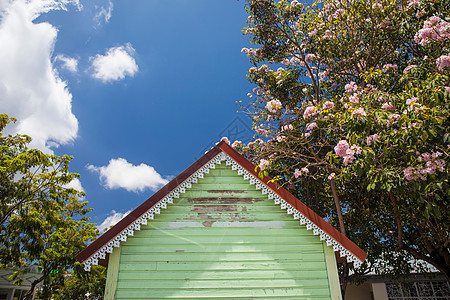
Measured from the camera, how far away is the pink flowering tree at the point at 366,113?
246 inches

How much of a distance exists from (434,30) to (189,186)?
692 centimetres

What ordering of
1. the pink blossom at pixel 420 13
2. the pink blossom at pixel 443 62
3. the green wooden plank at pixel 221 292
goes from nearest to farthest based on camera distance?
the green wooden plank at pixel 221 292 → the pink blossom at pixel 443 62 → the pink blossom at pixel 420 13

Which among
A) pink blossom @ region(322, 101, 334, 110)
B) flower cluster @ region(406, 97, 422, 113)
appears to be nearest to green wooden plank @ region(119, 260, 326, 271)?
flower cluster @ region(406, 97, 422, 113)

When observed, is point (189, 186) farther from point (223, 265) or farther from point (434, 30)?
point (434, 30)

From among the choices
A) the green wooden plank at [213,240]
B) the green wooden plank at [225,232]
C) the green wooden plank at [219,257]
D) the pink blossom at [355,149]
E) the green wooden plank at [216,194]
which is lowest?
the green wooden plank at [219,257]

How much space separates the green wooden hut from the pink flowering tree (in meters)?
1.36

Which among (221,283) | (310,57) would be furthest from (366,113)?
(310,57)

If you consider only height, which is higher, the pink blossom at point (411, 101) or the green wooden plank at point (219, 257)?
the pink blossom at point (411, 101)

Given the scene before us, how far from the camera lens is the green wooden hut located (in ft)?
20.0

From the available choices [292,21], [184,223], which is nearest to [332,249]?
[184,223]

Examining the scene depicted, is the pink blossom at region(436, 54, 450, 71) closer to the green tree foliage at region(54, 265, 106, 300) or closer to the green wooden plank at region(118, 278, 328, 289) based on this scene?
the green wooden plank at region(118, 278, 328, 289)

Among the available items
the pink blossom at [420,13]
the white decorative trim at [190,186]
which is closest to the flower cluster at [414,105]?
the white decorative trim at [190,186]

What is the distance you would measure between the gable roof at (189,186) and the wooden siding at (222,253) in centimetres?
19

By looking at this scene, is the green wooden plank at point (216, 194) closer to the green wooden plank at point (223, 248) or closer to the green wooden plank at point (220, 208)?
the green wooden plank at point (220, 208)
